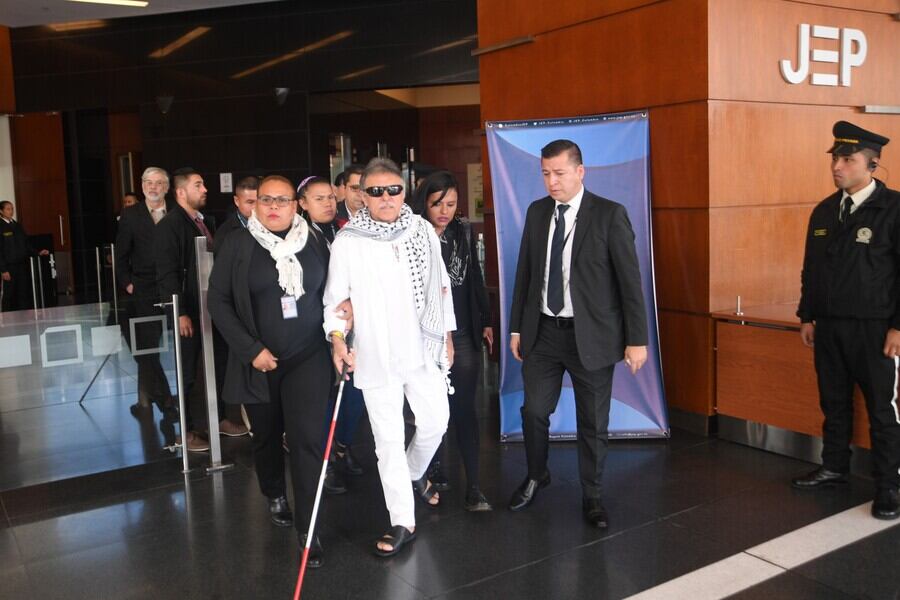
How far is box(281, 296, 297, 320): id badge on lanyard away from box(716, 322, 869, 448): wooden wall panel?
8.85 ft

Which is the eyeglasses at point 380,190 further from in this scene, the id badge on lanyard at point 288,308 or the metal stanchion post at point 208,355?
the metal stanchion post at point 208,355

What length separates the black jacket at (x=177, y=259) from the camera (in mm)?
5000

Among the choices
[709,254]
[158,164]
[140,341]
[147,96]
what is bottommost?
[140,341]

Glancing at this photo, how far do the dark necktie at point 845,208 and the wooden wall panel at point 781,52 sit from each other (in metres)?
1.14

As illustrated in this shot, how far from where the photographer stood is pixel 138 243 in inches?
219

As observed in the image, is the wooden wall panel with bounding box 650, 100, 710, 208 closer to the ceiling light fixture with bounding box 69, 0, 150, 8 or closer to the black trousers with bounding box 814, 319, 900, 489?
the black trousers with bounding box 814, 319, 900, 489

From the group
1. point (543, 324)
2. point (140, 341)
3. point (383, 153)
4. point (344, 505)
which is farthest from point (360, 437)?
point (383, 153)

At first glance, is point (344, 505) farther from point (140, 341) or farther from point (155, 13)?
point (155, 13)

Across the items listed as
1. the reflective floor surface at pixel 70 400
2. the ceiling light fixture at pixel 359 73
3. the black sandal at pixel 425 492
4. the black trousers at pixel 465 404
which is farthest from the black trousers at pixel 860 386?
the ceiling light fixture at pixel 359 73

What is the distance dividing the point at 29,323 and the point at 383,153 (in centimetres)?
953

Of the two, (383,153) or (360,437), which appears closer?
(360,437)

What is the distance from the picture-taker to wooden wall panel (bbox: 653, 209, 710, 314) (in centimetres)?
484

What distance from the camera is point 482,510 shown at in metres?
3.97

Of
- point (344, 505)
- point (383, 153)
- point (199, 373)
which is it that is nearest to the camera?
point (344, 505)
